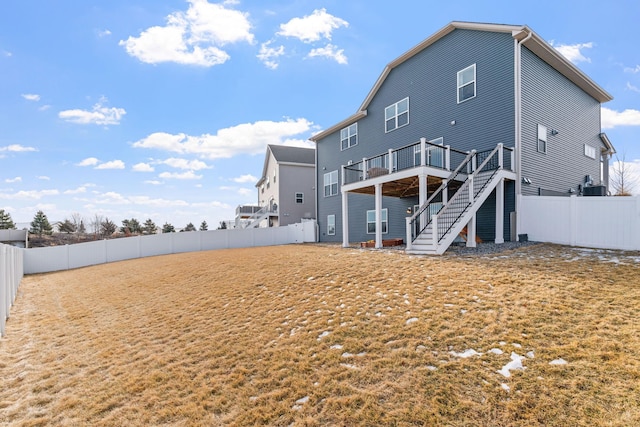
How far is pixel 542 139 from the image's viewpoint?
12805mm

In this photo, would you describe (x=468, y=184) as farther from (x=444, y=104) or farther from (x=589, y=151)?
(x=589, y=151)

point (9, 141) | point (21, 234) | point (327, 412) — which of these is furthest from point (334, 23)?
point (21, 234)

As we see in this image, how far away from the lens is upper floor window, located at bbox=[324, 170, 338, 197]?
22202mm

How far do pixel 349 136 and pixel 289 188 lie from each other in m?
10.2

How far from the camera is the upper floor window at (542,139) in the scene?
1267cm

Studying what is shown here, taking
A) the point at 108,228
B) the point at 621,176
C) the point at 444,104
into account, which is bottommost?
the point at 108,228

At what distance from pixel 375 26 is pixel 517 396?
13.7 metres

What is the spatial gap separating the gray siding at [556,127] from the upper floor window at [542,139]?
206 mm

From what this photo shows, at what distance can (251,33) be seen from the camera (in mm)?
12859

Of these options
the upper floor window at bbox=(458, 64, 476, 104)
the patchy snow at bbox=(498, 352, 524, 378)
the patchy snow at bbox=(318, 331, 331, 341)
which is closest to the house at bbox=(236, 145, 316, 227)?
the upper floor window at bbox=(458, 64, 476, 104)

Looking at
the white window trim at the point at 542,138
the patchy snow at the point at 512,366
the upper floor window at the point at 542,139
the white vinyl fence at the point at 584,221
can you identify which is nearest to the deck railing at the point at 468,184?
the white vinyl fence at the point at 584,221

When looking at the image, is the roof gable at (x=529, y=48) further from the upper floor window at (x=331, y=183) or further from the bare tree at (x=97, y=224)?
the bare tree at (x=97, y=224)

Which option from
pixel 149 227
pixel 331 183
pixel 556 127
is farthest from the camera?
pixel 149 227

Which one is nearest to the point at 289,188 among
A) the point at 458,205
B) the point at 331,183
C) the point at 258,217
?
the point at 258,217
